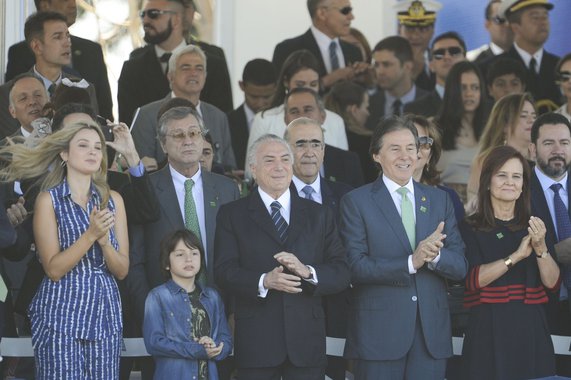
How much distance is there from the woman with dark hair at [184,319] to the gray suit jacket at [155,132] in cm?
175

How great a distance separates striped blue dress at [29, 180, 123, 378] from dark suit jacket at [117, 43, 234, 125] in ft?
11.5

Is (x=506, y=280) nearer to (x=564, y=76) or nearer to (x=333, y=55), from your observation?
(x=564, y=76)

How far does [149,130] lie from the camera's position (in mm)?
9102

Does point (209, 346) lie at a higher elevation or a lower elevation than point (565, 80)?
lower

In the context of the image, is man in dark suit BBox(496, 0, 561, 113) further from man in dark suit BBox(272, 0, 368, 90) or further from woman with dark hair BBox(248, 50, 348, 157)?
woman with dark hair BBox(248, 50, 348, 157)

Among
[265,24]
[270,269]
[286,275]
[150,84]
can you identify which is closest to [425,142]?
[270,269]

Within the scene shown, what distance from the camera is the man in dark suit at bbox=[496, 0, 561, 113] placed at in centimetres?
1128

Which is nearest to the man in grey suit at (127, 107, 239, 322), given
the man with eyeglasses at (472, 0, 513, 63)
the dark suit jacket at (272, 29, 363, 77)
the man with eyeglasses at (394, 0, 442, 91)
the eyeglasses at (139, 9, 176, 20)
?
the eyeglasses at (139, 9, 176, 20)

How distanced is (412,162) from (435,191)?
0.75 feet

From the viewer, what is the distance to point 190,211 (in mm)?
7543

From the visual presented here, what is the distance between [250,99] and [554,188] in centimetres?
338

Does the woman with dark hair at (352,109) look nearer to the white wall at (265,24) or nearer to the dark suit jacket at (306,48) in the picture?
the dark suit jacket at (306,48)

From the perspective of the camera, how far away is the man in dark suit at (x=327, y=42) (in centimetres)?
1116

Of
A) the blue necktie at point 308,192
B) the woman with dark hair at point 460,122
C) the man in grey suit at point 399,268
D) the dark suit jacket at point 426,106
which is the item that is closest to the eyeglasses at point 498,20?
the dark suit jacket at point 426,106
